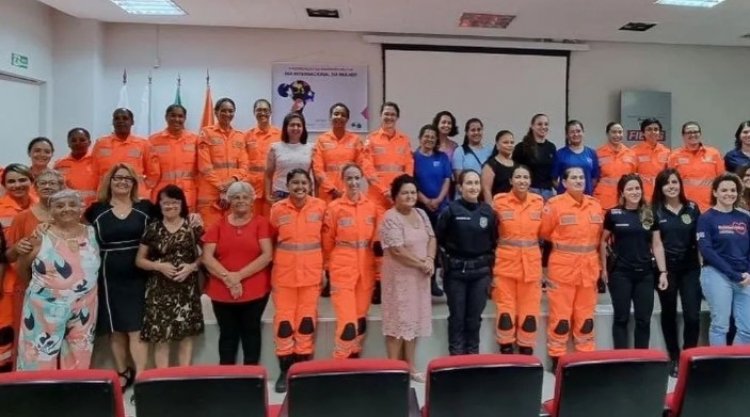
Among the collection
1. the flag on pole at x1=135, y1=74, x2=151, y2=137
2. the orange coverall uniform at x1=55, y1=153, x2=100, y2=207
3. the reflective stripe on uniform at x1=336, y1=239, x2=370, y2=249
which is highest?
the flag on pole at x1=135, y1=74, x2=151, y2=137

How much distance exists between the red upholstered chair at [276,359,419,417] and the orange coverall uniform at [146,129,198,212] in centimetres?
265

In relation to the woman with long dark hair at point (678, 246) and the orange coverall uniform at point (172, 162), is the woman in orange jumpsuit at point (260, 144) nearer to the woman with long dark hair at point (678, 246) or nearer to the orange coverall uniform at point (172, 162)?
the orange coverall uniform at point (172, 162)

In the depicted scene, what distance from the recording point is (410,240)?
123 inches

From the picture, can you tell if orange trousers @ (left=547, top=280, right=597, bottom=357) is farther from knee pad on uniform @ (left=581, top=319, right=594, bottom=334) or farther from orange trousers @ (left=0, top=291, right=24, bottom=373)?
orange trousers @ (left=0, top=291, right=24, bottom=373)

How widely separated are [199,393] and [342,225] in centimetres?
170

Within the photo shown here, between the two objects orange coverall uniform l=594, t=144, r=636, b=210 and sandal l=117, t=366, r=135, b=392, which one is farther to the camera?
orange coverall uniform l=594, t=144, r=636, b=210

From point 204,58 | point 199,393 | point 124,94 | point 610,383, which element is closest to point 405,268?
point 610,383

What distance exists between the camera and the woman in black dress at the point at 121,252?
115 inches

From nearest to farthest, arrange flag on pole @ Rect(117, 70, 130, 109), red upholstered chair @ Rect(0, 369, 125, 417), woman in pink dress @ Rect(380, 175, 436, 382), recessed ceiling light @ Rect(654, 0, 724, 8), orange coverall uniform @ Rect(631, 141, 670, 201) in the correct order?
red upholstered chair @ Rect(0, 369, 125, 417) → woman in pink dress @ Rect(380, 175, 436, 382) → orange coverall uniform @ Rect(631, 141, 670, 201) → recessed ceiling light @ Rect(654, 0, 724, 8) → flag on pole @ Rect(117, 70, 130, 109)

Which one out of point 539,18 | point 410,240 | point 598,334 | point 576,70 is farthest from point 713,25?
point 410,240

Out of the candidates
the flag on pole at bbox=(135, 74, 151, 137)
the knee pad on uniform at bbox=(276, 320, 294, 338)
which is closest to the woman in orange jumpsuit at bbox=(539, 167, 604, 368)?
the knee pad on uniform at bbox=(276, 320, 294, 338)

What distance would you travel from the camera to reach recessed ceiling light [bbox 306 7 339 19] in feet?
17.4

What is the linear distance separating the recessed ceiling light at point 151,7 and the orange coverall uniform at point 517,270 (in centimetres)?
377


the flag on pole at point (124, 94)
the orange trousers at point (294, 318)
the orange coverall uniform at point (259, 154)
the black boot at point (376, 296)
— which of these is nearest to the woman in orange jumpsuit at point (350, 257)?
the orange trousers at point (294, 318)
